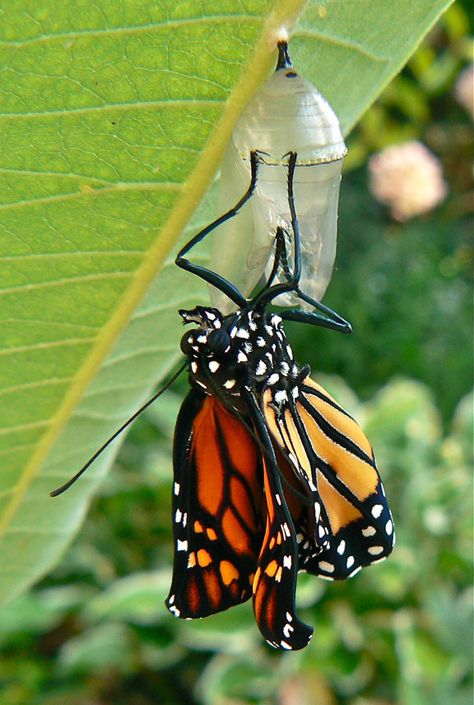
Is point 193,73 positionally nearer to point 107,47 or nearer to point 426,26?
point 107,47

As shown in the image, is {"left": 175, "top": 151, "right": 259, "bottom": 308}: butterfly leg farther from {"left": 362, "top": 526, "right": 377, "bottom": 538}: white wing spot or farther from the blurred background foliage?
the blurred background foliage

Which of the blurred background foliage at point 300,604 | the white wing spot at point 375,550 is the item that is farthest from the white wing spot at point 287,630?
the blurred background foliage at point 300,604

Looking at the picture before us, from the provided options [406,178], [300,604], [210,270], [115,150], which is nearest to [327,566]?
[210,270]

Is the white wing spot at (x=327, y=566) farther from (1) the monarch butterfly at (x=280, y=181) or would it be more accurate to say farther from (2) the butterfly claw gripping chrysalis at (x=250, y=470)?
(1) the monarch butterfly at (x=280, y=181)

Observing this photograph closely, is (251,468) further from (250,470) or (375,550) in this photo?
(375,550)

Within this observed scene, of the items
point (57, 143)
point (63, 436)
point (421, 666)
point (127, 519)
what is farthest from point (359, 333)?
point (57, 143)

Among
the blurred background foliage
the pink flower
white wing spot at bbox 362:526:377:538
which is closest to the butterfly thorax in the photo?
white wing spot at bbox 362:526:377:538
